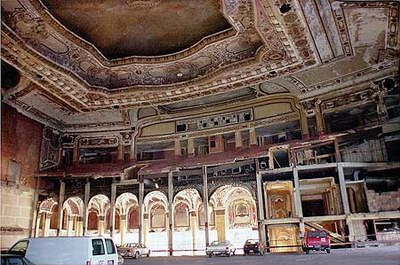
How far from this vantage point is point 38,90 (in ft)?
69.8

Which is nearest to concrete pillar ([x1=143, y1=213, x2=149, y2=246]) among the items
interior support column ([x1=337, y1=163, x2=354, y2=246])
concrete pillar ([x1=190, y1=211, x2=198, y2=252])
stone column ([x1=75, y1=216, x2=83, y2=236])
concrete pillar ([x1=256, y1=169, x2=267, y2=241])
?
concrete pillar ([x1=190, y1=211, x2=198, y2=252])

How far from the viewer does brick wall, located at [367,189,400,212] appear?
1884 cm

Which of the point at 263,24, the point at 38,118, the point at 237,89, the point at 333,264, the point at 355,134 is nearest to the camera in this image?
the point at 333,264

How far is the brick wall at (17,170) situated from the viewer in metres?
20.5

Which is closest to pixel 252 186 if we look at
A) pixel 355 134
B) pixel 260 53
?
pixel 355 134

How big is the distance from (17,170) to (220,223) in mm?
13930

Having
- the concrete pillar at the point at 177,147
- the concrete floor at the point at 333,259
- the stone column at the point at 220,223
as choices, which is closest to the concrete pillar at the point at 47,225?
the concrete pillar at the point at 177,147

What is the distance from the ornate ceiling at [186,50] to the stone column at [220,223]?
8.01 metres

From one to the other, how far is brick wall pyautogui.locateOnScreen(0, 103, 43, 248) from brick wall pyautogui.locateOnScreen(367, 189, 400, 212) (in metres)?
20.1

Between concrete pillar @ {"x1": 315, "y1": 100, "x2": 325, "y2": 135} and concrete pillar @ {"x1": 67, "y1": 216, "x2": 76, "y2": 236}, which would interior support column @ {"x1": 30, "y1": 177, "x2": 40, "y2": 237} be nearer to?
concrete pillar @ {"x1": 67, "y1": 216, "x2": 76, "y2": 236}

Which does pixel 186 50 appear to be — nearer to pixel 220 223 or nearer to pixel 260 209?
pixel 260 209

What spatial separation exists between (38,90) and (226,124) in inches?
475

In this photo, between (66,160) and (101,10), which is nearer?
(101,10)

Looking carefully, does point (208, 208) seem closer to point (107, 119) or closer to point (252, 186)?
point (252, 186)
